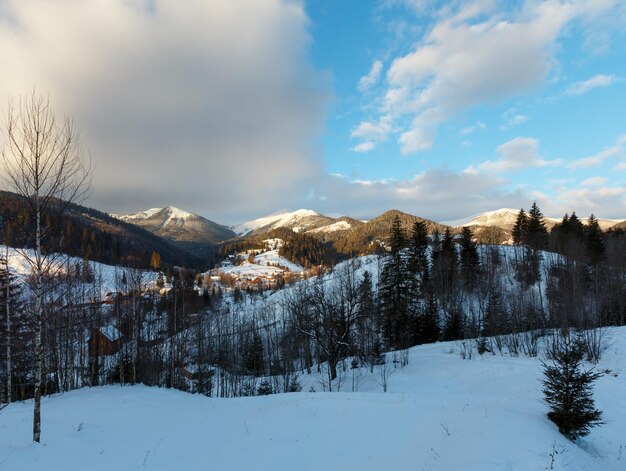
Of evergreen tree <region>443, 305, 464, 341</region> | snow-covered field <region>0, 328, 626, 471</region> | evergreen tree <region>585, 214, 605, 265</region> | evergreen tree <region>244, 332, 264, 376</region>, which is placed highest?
evergreen tree <region>585, 214, 605, 265</region>

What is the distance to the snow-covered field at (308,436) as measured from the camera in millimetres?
8016

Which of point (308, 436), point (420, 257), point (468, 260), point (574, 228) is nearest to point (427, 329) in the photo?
point (420, 257)

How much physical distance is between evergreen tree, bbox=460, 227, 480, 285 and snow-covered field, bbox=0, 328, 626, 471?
1661 inches

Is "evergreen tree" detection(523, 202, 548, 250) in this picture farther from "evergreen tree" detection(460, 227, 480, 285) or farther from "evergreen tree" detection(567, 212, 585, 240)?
"evergreen tree" detection(460, 227, 480, 285)

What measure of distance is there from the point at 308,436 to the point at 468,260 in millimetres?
56112

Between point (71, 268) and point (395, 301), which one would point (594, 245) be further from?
point (71, 268)

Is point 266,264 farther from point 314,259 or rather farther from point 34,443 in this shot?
point 34,443

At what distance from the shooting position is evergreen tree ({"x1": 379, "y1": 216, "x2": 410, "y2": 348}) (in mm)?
43625

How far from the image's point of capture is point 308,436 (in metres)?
10.5

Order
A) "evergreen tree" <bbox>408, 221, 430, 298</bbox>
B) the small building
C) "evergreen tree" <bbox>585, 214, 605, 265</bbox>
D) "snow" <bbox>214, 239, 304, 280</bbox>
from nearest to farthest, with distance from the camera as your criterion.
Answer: the small building < "evergreen tree" <bbox>585, 214, 605, 265</bbox> < "evergreen tree" <bbox>408, 221, 430, 298</bbox> < "snow" <bbox>214, 239, 304, 280</bbox>

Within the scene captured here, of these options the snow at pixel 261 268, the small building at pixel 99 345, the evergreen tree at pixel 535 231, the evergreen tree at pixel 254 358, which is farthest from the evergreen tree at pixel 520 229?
the snow at pixel 261 268

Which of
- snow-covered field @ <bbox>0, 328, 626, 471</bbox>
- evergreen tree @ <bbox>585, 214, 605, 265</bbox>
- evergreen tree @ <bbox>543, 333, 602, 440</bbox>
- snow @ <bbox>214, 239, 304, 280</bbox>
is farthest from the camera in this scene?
snow @ <bbox>214, 239, 304, 280</bbox>

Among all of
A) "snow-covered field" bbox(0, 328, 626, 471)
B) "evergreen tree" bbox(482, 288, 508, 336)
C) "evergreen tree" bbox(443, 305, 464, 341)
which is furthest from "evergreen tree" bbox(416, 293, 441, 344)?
"snow-covered field" bbox(0, 328, 626, 471)

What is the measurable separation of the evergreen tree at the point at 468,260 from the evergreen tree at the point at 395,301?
1639 cm
